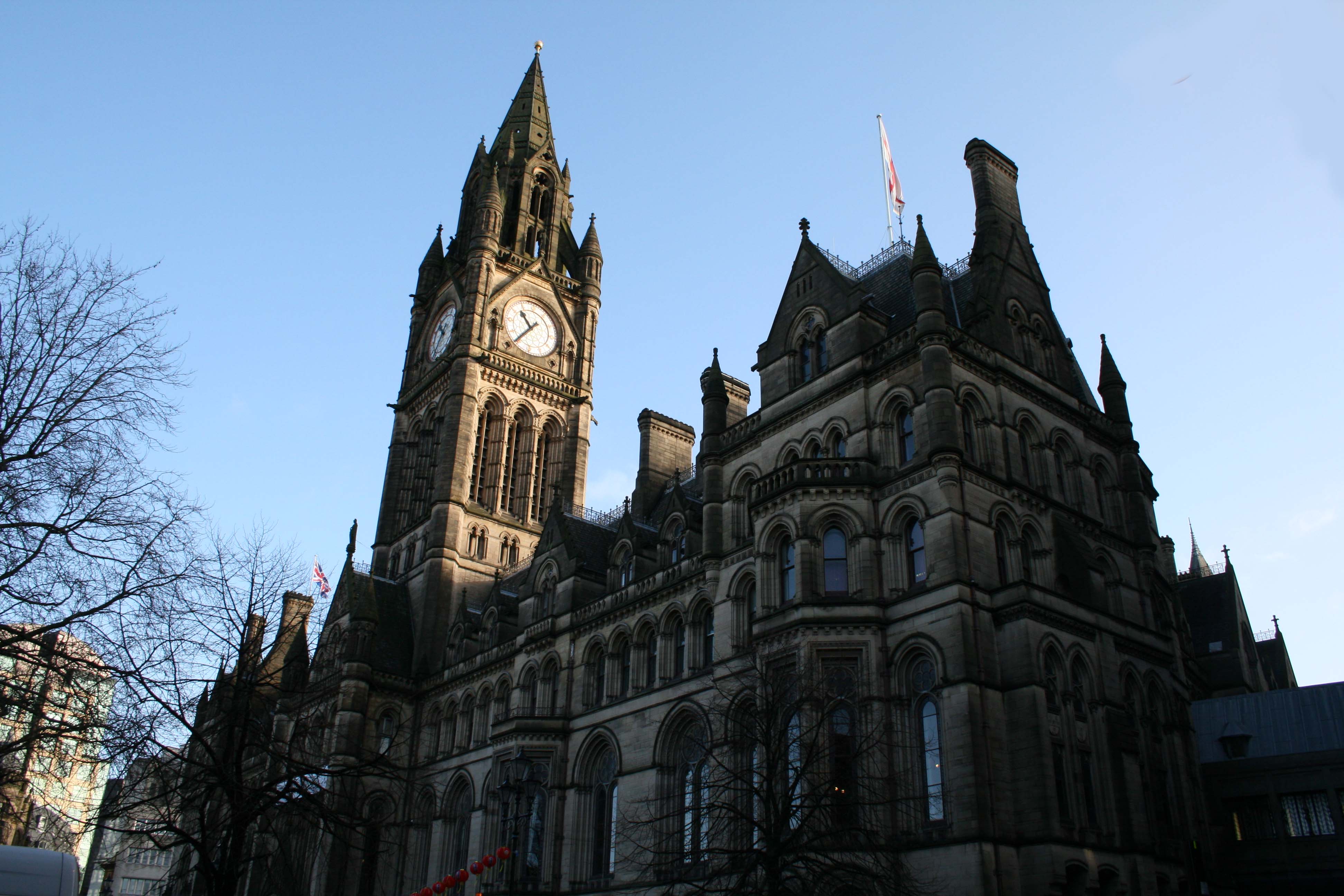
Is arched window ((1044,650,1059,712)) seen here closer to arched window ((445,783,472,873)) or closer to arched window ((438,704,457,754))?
arched window ((445,783,472,873))

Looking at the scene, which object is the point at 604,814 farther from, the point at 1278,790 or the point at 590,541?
the point at 1278,790

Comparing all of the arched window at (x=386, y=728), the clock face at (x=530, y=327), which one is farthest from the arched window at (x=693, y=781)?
the clock face at (x=530, y=327)

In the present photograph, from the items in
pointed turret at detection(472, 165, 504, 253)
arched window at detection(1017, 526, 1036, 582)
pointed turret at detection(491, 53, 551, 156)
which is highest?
pointed turret at detection(491, 53, 551, 156)

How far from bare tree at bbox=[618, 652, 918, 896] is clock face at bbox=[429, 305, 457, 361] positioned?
3700cm

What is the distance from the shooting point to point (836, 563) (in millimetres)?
28781

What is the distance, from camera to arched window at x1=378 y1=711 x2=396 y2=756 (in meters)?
47.9

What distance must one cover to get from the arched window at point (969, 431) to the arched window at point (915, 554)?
232 cm

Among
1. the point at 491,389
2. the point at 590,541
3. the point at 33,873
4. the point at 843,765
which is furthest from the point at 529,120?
the point at 33,873

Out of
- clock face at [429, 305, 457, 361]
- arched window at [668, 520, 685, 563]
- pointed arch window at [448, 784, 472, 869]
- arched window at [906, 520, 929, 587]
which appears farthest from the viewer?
clock face at [429, 305, 457, 361]

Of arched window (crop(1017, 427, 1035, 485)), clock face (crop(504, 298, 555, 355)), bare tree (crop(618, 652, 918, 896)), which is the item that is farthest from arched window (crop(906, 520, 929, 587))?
clock face (crop(504, 298, 555, 355))

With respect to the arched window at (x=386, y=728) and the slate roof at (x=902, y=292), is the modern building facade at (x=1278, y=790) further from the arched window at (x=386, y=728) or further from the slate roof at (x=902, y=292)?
the arched window at (x=386, y=728)

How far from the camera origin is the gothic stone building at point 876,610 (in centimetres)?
2522

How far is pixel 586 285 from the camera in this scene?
6669 centimetres

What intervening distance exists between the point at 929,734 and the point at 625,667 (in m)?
13.9
